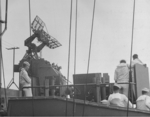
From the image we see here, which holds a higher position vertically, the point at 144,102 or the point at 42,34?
the point at 42,34

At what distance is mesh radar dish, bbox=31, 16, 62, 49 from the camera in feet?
57.5

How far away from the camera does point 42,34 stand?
701 inches

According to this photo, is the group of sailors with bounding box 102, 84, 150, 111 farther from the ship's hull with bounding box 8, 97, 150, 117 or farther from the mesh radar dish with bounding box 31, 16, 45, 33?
the mesh radar dish with bounding box 31, 16, 45, 33

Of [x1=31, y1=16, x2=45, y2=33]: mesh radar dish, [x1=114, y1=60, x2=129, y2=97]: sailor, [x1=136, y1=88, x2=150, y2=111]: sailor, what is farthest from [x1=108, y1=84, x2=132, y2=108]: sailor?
[x1=31, y1=16, x2=45, y2=33]: mesh radar dish

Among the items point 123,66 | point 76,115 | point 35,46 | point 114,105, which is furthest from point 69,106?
point 35,46

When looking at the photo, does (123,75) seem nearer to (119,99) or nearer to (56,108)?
(119,99)

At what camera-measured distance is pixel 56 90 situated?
34.8ft

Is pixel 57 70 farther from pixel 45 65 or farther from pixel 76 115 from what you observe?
pixel 76 115

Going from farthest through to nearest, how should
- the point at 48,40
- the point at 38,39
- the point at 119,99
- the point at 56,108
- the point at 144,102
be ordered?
the point at 48,40 < the point at 38,39 < the point at 144,102 < the point at 119,99 < the point at 56,108

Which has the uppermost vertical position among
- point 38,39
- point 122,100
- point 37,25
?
point 37,25

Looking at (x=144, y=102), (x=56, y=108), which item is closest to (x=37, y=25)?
(x=144, y=102)

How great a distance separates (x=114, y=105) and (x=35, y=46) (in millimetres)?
9536

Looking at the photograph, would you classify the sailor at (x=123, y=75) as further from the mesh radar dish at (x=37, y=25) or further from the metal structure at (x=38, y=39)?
the mesh radar dish at (x=37, y=25)

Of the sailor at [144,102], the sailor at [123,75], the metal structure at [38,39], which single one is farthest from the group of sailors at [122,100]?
the metal structure at [38,39]
